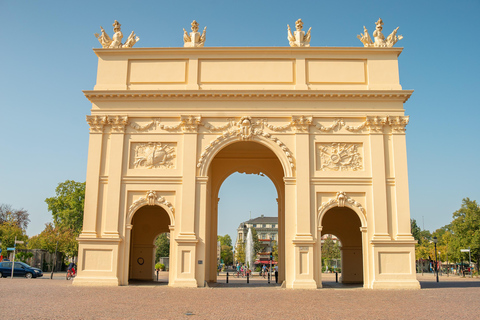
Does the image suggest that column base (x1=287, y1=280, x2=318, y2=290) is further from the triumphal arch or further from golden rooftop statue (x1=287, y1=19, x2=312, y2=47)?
golden rooftop statue (x1=287, y1=19, x2=312, y2=47)

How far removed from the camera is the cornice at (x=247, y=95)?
26.4 metres

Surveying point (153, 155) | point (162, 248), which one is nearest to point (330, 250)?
point (162, 248)

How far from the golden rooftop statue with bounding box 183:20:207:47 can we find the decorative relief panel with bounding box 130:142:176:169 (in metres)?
6.14

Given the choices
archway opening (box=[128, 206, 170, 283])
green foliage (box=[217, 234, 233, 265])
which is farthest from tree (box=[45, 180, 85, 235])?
green foliage (box=[217, 234, 233, 265])

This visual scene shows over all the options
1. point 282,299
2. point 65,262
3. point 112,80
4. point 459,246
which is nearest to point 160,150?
point 112,80

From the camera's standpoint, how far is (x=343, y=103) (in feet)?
87.8

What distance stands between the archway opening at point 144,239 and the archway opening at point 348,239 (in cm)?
1106

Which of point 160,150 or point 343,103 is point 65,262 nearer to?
point 160,150

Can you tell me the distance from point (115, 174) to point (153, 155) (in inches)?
91.2

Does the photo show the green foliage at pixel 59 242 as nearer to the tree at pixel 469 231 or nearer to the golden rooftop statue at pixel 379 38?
the golden rooftop statue at pixel 379 38

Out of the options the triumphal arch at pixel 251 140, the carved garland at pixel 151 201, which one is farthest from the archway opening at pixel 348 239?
the carved garland at pixel 151 201

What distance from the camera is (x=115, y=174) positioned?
26188 millimetres

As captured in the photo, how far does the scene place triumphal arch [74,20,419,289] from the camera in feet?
82.6

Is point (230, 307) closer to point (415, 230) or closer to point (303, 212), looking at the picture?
point (303, 212)
